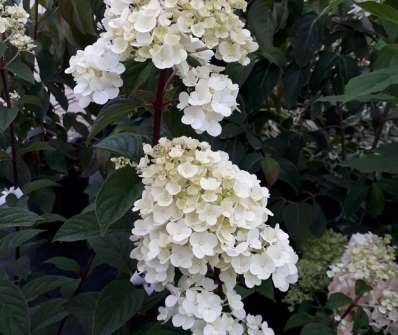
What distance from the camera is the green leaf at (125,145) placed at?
0.85 m

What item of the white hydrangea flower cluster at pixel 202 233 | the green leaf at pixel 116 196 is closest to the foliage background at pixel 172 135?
the green leaf at pixel 116 196

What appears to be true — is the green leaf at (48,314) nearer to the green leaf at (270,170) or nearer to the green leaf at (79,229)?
the green leaf at (79,229)

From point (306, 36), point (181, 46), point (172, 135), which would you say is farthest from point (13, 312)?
point (306, 36)

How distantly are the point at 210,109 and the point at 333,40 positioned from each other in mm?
911

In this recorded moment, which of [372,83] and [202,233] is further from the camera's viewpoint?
[372,83]

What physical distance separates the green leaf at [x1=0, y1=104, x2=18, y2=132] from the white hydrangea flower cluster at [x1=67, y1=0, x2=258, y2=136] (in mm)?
543

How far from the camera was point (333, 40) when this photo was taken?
157cm

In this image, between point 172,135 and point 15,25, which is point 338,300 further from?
point 15,25

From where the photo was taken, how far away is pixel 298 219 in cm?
152

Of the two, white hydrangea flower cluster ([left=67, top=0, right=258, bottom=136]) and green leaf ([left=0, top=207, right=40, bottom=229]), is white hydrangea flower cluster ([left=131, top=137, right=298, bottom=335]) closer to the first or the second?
white hydrangea flower cluster ([left=67, top=0, right=258, bottom=136])

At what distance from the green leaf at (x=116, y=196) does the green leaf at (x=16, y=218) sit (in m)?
0.15

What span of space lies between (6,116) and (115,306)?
0.61 m

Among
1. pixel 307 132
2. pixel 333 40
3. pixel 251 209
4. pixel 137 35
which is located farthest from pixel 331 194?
pixel 137 35

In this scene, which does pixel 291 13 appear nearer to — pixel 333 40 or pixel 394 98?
pixel 333 40
